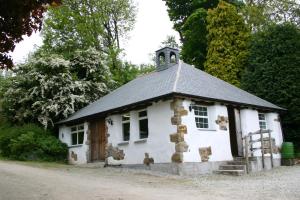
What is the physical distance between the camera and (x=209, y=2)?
1298 inches

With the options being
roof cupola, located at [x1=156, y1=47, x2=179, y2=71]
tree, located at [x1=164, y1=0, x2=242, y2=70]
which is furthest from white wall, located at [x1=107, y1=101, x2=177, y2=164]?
tree, located at [x1=164, y1=0, x2=242, y2=70]

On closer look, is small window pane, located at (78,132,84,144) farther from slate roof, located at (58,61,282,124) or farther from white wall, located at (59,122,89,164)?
slate roof, located at (58,61,282,124)

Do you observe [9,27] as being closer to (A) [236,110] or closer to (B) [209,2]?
(A) [236,110]

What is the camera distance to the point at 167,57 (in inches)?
830

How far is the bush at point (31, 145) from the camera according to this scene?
20891 millimetres

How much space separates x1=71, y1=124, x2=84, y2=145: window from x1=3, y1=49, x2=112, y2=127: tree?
1171mm

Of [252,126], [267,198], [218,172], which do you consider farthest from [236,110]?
[267,198]

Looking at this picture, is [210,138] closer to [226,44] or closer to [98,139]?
[98,139]

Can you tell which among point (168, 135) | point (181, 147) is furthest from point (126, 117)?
point (181, 147)

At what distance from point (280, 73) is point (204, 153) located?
8.55 metres

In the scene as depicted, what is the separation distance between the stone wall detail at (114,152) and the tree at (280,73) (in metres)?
9.41

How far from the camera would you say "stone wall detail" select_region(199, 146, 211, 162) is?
16.2 m

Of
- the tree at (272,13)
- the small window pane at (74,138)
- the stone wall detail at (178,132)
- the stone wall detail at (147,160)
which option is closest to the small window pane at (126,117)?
the stone wall detail at (147,160)

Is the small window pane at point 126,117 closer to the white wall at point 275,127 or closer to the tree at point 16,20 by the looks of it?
the white wall at point 275,127
